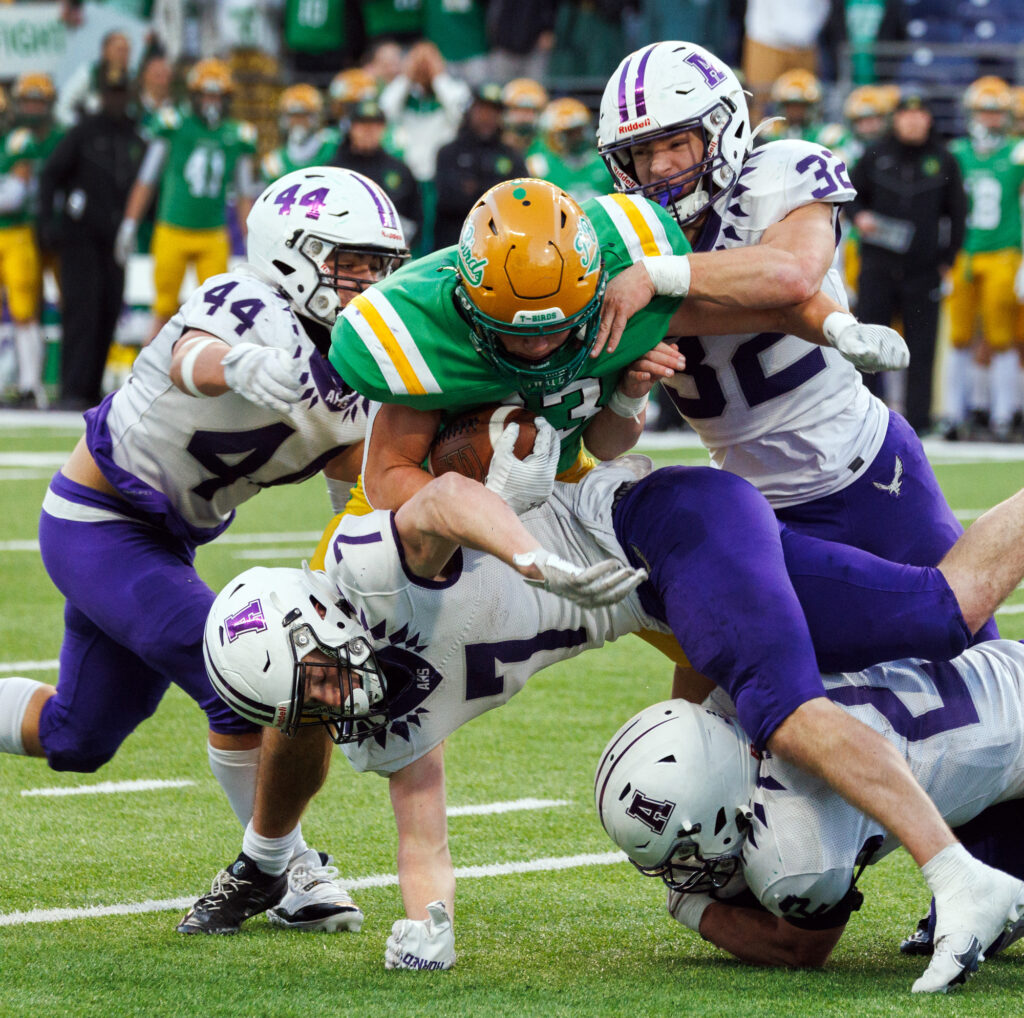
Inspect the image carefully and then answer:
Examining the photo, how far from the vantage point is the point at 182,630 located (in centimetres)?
339

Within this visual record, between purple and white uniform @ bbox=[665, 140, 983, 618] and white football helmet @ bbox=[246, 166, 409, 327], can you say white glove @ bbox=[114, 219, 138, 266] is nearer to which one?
white football helmet @ bbox=[246, 166, 409, 327]

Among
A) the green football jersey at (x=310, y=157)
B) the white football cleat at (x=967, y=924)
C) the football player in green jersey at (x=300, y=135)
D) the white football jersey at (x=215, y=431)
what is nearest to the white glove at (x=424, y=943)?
the white football cleat at (x=967, y=924)

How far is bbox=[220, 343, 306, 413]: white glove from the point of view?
3260mm

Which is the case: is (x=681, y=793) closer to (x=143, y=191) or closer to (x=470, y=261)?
(x=470, y=261)

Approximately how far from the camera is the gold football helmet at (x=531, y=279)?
2891 mm

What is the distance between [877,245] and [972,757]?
797cm

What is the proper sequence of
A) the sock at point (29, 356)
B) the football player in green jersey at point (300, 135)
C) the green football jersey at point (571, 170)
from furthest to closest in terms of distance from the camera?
the sock at point (29, 356) → the football player in green jersey at point (300, 135) → the green football jersey at point (571, 170)

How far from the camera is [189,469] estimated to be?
3.61 m

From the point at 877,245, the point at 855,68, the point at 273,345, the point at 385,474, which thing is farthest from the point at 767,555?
the point at 855,68

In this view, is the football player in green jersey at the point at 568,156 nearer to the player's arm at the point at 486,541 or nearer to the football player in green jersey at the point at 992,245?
the football player in green jersey at the point at 992,245

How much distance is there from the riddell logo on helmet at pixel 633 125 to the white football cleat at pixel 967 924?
1.58 meters

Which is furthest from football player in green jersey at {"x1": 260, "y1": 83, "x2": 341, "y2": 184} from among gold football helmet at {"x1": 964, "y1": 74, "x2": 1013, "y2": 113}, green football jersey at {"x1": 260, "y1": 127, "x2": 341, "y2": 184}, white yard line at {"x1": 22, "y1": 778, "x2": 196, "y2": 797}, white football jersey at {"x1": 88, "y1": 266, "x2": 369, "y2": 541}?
white football jersey at {"x1": 88, "y1": 266, "x2": 369, "y2": 541}

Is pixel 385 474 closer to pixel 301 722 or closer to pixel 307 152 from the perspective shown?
pixel 301 722

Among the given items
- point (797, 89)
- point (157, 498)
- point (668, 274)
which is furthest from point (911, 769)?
point (797, 89)
